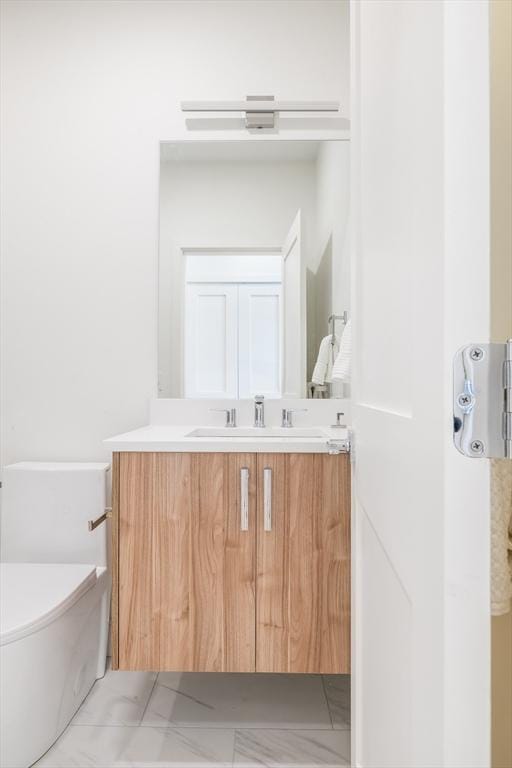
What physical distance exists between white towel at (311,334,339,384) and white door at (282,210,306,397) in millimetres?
57

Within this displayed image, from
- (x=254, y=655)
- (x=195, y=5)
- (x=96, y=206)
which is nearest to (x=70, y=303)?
(x=96, y=206)

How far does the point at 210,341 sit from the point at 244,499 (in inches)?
29.3

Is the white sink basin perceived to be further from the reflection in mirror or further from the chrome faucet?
the reflection in mirror

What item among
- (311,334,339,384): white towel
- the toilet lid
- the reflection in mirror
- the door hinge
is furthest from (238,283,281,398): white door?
the door hinge

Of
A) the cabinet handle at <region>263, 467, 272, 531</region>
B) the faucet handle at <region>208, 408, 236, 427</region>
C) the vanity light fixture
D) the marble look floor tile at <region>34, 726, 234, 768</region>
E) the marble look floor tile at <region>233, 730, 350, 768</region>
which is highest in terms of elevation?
the vanity light fixture

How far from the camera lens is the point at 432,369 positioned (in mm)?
408

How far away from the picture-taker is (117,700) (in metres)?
1.55

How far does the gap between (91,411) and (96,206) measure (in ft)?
2.57

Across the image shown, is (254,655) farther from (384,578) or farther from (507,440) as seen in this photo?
(507,440)

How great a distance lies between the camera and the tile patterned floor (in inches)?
51.3

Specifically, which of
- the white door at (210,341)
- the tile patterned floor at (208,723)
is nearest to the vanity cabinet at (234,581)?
the tile patterned floor at (208,723)

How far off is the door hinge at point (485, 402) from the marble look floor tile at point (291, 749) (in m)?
1.34

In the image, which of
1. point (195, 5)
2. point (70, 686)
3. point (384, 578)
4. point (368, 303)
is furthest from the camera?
point (195, 5)

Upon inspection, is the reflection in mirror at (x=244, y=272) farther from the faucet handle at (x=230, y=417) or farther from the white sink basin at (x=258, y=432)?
the white sink basin at (x=258, y=432)
